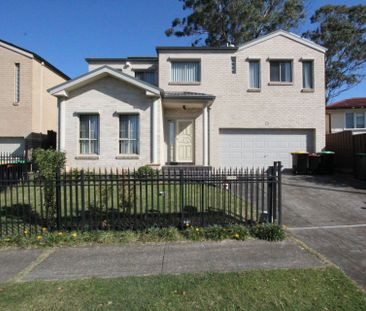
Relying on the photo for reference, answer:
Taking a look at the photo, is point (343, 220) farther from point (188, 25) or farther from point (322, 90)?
point (188, 25)

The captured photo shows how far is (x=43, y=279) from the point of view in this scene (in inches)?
161

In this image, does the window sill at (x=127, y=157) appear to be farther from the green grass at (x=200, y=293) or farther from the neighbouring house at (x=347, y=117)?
the neighbouring house at (x=347, y=117)

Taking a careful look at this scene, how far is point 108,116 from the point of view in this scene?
12633mm

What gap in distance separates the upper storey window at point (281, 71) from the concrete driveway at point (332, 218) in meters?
6.50

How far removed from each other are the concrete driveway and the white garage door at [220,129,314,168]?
11.3ft

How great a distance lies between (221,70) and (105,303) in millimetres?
14239

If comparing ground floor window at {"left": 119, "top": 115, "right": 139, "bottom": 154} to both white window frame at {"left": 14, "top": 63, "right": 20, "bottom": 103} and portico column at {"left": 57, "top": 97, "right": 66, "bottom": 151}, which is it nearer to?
portico column at {"left": 57, "top": 97, "right": 66, "bottom": 151}

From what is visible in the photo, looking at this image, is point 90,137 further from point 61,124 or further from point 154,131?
point 154,131

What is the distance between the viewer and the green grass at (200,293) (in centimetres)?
334

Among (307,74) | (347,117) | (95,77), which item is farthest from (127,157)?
(347,117)

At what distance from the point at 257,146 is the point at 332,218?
8.80 m

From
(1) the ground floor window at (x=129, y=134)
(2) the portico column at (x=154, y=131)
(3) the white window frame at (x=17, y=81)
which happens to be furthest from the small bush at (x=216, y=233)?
(3) the white window frame at (x=17, y=81)

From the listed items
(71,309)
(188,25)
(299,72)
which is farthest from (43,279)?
(188,25)

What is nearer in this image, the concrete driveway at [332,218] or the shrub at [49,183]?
the concrete driveway at [332,218]
